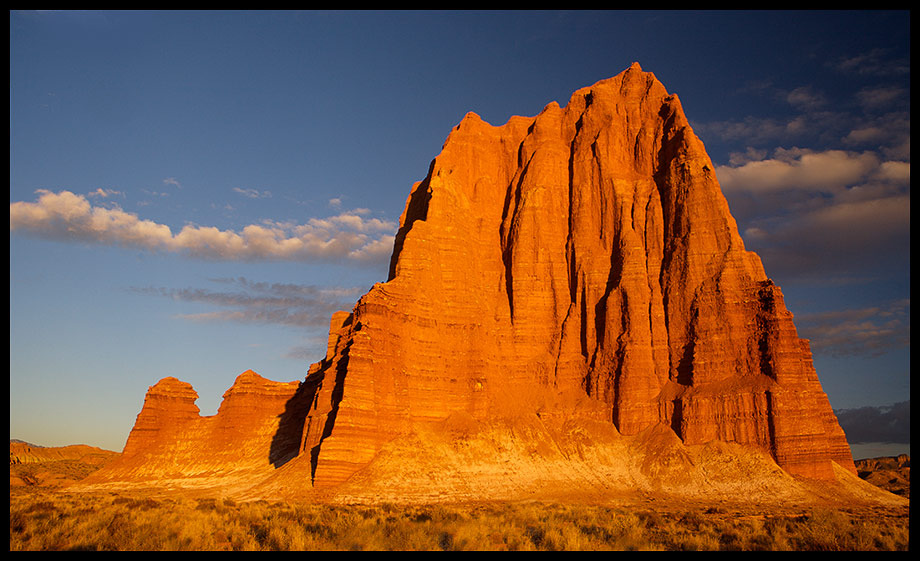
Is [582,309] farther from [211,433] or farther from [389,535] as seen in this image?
[389,535]

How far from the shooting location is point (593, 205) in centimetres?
8662

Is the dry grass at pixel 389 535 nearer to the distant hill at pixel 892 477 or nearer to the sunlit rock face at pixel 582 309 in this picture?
the sunlit rock face at pixel 582 309

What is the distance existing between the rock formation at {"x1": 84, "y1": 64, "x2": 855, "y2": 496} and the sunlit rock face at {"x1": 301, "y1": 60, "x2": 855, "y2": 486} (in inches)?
7.5

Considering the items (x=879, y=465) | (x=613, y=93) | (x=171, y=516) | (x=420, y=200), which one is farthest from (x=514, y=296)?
(x=879, y=465)

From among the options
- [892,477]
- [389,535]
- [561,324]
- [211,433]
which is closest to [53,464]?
[211,433]

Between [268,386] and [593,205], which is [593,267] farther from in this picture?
[268,386]

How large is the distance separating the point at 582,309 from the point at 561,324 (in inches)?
122

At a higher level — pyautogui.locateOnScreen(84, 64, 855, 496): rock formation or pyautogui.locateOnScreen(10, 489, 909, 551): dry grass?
pyautogui.locateOnScreen(84, 64, 855, 496): rock formation

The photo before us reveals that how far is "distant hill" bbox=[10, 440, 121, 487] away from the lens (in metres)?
74.9

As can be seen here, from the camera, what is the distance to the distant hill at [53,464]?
7488 centimetres

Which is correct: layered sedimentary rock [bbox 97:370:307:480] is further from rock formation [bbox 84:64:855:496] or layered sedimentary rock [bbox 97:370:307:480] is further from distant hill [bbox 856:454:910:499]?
distant hill [bbox 856:454:910:499]

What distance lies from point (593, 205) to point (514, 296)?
16147 millimetres

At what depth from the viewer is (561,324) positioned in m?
80.8

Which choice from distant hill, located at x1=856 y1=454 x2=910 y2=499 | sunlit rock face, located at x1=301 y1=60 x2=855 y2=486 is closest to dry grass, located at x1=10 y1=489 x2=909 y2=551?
sunlit rock face, located at x1=301 y1=60 x2=855 y2=486
